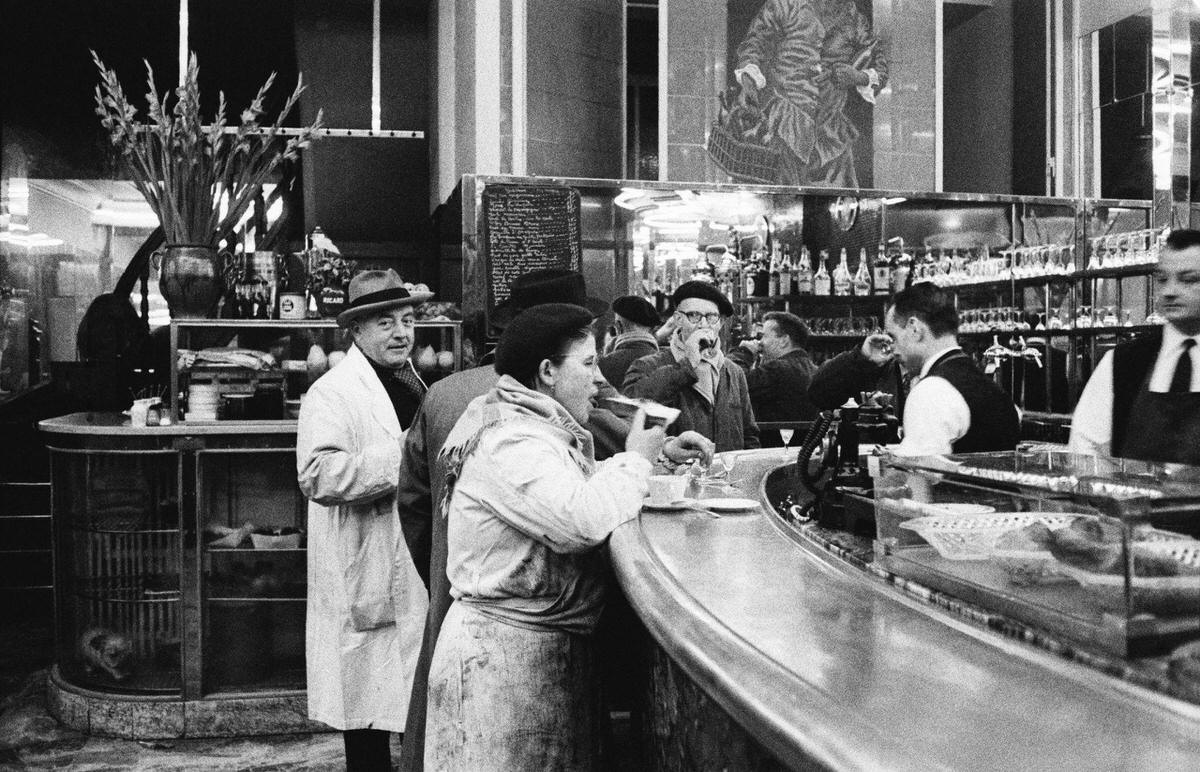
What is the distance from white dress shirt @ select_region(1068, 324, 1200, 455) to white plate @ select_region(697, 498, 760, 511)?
107 cm

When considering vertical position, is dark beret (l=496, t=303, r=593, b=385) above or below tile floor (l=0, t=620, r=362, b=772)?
above

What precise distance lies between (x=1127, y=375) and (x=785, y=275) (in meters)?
4.32

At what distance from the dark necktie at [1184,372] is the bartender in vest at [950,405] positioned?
1.92ft

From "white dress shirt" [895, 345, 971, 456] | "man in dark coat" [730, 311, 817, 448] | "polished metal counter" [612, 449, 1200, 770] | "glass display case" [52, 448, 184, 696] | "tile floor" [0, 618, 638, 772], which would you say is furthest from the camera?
"man in dark coat" [730, 311, 817, 448]

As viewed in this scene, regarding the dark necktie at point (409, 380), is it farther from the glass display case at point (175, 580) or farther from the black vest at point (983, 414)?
the black vest at point (983, 414)

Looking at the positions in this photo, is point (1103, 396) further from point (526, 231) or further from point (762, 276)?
point (762, 276)

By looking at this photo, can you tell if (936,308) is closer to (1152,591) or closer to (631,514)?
(631,514)

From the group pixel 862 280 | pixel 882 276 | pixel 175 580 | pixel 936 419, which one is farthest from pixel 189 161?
pixel 882 276

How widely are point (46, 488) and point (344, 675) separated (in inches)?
182

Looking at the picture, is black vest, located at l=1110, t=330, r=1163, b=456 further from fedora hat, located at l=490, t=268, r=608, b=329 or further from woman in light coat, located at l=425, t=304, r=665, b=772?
woman in light coat, located at l=425, t=304, r=665, b=772

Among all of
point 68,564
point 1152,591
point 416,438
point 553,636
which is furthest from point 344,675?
point 1152,591

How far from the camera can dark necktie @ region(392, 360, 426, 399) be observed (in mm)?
3957

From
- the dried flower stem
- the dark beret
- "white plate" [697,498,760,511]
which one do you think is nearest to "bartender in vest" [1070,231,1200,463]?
"white plate" [697,498,760,511]

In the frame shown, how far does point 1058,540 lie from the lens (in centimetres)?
170
